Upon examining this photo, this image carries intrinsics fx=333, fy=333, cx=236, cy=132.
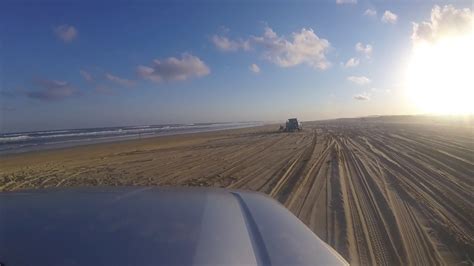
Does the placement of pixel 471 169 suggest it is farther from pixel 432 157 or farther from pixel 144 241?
pixel 144 241

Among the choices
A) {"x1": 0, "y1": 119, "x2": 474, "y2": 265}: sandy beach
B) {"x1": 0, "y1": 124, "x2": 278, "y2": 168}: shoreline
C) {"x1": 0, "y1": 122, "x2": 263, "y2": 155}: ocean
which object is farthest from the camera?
{"x1": 0, "y1": 122, "x2": 263, "y2": 155}: ocean

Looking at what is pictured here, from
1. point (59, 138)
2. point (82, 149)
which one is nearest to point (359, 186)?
point (82, 149)

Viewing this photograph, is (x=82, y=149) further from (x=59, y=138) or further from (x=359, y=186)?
(x=59, y=138)

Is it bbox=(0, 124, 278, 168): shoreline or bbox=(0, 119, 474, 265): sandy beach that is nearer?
bbox=(0, 119, 474, 265): sandy beach

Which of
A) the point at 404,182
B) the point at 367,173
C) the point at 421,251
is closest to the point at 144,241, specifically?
the point at 421,251

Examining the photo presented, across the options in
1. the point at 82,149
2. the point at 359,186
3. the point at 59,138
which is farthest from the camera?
the point at 59,138

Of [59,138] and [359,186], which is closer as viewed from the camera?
[359,186]

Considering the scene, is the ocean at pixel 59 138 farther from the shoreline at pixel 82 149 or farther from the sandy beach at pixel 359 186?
the sandy beach at pixel 359 186

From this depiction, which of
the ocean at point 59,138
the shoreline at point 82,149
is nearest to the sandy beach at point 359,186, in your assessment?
the shoreline at point 82,149

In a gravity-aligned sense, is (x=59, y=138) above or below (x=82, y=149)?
above

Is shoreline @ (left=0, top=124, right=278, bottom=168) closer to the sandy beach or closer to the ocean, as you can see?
the ocean

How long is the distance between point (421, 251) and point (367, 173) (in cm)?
622

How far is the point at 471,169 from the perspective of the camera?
1083cm

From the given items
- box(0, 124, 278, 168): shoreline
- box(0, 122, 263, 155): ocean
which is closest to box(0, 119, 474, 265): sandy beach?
box(0, 124, 278, 168): shoreline
